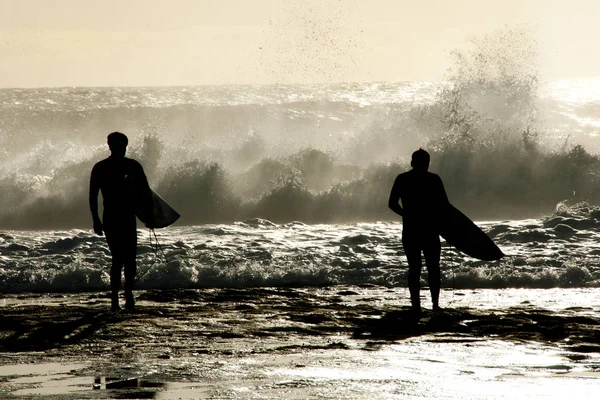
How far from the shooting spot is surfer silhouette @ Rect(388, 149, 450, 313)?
27.9 ft

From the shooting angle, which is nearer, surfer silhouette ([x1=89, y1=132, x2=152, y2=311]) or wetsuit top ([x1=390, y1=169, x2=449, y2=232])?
surfer silhouette ([x1=89, y1=132, x2=152, y2=311])

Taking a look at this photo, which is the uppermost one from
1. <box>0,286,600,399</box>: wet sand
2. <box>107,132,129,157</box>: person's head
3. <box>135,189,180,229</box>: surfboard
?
<box>107,132,129,157</box>: person's head

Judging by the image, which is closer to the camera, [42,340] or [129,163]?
[42,340]

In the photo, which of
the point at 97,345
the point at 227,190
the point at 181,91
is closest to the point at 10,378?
the point at 97,345

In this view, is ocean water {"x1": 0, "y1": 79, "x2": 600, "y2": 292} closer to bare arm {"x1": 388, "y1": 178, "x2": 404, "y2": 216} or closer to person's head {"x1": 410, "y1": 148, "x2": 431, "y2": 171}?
bare arm {"x1": 388, "y1": 178, "x2": 404, "y2": 216}

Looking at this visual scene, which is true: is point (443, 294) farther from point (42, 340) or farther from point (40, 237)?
point (40, 237)

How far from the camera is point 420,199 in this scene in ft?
27.9

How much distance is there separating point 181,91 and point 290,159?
25.1 metres

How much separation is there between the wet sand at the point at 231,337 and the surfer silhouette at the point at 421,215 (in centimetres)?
39

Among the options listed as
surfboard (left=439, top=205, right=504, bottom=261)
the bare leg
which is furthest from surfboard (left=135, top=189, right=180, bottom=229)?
surfboard (left=439, top=205, right=504, bottom=261)

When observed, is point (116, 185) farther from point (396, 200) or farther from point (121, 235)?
point (396, 200)

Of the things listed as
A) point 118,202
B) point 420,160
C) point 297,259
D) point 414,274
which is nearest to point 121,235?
point 118,202

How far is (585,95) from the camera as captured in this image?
41688 millimetres

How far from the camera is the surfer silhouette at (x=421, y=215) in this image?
8508mm
